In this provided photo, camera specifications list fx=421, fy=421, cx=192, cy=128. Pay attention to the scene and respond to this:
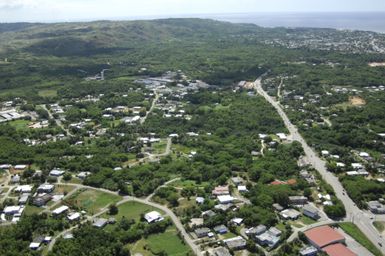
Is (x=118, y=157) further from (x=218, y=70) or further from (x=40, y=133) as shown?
(x=218, y=70)

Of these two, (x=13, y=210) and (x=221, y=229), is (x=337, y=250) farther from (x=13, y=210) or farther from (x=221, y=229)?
(x=13, y=210)

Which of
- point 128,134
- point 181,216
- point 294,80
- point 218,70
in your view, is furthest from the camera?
point 218,70

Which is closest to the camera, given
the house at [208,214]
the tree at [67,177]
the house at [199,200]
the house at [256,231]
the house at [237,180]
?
the house at [256,231]

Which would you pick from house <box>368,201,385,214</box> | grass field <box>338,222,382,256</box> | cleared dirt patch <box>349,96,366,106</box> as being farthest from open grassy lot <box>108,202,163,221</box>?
cleared dirt patch <box>349,96,366,106</box>

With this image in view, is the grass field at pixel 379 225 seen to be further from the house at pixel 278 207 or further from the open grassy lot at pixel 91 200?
the open grassy lot at pixel 91 200

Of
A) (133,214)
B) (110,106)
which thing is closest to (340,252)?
(133,214)

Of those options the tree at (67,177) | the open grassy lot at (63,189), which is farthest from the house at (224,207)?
the tree at (67,177)

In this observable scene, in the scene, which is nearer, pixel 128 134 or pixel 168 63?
pixel 128 134
